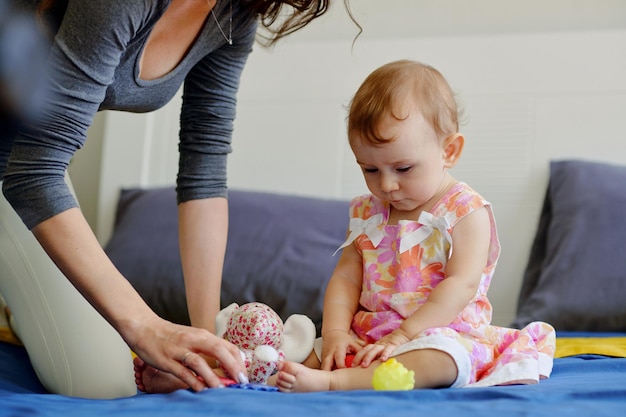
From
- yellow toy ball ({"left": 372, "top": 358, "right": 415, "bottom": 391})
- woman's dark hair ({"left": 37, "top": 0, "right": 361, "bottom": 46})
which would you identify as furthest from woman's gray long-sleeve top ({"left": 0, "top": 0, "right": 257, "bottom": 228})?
yellow toy ball ({"left": 372, "top": 358, "right": 415, "bottom": 391})

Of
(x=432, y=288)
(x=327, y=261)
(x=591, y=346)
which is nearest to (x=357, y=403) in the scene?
(x=432, y=288)

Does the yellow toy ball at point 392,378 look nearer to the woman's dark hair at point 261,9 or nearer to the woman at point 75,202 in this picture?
the woman at point 75,202

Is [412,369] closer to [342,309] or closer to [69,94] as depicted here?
[342,309]

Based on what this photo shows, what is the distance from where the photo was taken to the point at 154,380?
3.67ft

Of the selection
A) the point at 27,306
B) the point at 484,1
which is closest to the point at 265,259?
the point at 27,306

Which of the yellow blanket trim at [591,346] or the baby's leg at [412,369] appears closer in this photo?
the baby's leg at [412,369]

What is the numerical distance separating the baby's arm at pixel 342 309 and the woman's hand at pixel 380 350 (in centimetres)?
5

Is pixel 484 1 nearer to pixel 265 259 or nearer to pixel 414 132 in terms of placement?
pixel 265 259

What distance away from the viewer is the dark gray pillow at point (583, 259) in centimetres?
184

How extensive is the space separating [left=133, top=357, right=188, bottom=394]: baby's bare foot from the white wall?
130cm

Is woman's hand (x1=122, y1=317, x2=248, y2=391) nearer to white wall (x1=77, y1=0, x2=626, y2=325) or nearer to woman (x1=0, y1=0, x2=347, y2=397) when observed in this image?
woman (x1=0, y1=0, x2=347, y2=397)

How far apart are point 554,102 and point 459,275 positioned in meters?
1.25

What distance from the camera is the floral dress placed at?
47.7 inches

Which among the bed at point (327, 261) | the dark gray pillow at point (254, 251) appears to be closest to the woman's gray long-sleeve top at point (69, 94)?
the bed at point (327, 261)
